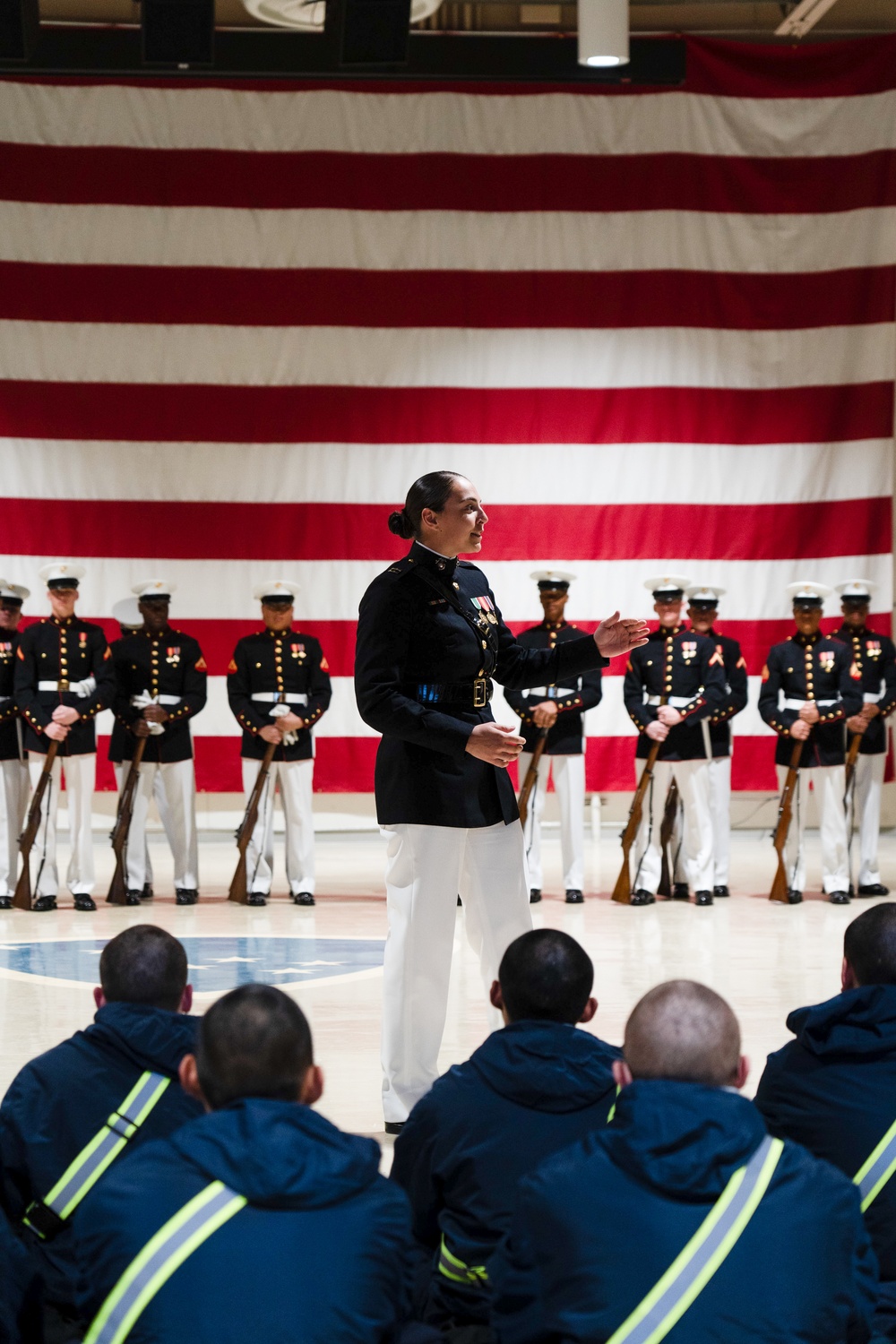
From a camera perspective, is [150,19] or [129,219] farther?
[129,219]

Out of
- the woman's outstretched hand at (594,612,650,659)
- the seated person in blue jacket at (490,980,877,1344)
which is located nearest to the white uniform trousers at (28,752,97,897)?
the woman's outstretched hand at (594,612,650,659)

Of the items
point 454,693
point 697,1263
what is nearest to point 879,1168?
point 697,1263

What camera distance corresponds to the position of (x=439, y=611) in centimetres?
388

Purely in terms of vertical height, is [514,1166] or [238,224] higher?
[238,224]

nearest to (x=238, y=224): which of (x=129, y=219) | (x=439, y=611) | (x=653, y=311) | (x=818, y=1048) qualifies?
(x=129, y=219)

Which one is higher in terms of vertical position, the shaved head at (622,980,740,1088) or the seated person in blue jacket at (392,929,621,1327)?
the shaved head at (622,980,740,1088)

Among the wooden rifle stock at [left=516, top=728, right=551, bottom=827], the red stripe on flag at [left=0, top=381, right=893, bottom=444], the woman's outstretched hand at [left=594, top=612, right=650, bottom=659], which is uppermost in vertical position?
the red stripe on flag at [left=0, top=381, right=893, bottom=444]

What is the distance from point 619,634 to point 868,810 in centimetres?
532

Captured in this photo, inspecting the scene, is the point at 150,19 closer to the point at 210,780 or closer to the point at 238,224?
the point at 238,224

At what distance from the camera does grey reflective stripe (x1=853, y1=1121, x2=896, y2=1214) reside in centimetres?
222

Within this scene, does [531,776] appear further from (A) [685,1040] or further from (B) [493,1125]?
(A) [685,1040]

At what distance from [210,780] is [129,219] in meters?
3.83

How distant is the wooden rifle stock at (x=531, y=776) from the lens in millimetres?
8023

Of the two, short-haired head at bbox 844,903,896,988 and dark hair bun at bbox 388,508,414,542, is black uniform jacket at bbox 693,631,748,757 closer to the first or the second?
dark hair bun at bbox 388,508,414,542
